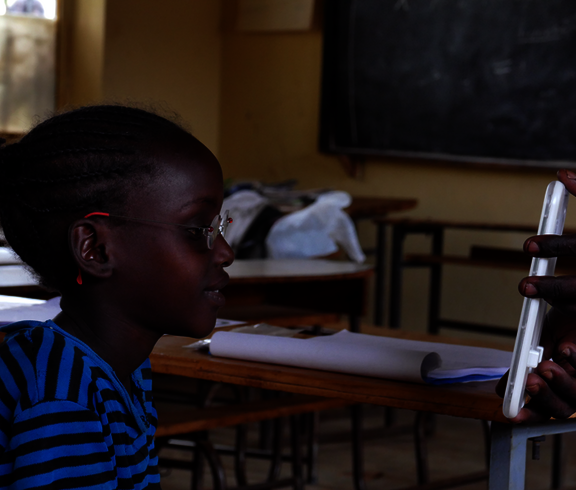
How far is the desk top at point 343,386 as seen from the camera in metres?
1.02

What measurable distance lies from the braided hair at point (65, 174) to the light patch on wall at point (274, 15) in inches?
192

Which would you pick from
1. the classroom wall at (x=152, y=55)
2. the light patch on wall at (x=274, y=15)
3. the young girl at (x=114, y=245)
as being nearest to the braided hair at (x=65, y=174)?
the young girl at (x=114, y=245)

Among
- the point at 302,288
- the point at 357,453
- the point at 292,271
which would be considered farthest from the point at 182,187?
the point at 302,288

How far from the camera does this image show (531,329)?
0.85 meters

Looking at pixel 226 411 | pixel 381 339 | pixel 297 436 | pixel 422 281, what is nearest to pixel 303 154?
pixel 422 281

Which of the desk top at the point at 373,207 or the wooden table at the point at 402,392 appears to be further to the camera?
the desk top at the point at 373,207

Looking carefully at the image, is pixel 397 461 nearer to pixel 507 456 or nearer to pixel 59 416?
pixel 507 456

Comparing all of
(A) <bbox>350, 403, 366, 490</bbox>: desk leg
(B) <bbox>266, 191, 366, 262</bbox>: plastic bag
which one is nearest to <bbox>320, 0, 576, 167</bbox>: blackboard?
(B) <bbox>266, 191, 366, 262</bbox>: plastic bag

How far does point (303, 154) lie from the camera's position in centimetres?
579

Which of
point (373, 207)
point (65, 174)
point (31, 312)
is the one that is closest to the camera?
point (65, 174)

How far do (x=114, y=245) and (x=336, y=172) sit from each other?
4748 mm

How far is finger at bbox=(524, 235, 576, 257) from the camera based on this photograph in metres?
0.85

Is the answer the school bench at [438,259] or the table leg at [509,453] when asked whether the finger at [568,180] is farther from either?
the school bench at [438,259]

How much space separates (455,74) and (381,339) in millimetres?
3830
